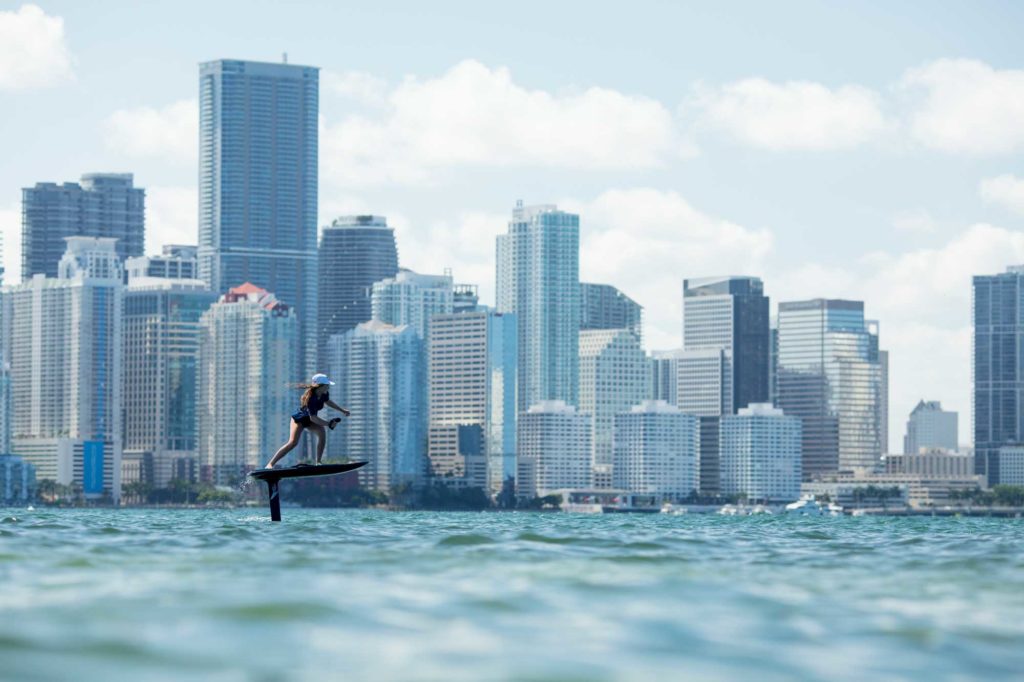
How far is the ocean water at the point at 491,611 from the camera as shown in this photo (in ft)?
69.7

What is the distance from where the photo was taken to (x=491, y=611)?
25641 millimetres

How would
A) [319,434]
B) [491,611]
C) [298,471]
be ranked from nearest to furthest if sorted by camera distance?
[491,611]
[319,434]
[298,471]

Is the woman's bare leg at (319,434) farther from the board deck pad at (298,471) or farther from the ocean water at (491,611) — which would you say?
the ocean water at (491,611)

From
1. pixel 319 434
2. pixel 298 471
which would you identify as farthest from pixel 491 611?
pixel 298 471

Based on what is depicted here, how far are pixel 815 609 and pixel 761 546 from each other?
14.9 meters

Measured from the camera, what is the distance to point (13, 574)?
1194 inches

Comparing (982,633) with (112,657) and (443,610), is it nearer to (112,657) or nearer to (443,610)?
(443,610)

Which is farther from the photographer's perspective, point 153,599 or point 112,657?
point 153,599

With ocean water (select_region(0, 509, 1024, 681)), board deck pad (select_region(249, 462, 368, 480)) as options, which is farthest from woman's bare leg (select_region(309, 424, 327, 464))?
ocean water (select_region(0, 509, 1024, 681))

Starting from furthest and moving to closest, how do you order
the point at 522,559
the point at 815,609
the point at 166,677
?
the point at 522,559, the point at 815,609, the point at 166,677

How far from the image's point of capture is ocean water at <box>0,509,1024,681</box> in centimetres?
2124

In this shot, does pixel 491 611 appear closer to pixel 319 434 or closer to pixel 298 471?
pixel 319 434

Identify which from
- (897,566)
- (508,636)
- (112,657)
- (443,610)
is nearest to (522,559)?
(897,566)

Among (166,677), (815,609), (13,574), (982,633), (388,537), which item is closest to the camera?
(166,677)
